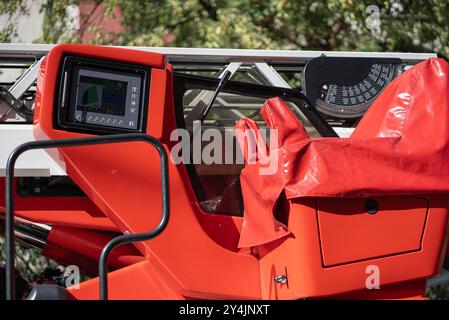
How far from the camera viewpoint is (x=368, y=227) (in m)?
3.27

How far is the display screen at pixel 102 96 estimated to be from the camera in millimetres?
3154

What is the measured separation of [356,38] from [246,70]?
13.8 ft

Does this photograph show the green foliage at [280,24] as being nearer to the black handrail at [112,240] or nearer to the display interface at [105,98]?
the display interface at [105,98]

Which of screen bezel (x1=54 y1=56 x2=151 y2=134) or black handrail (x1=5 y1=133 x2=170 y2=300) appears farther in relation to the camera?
screen bezel (x1=54 y1=56 x2=151 y2=134)

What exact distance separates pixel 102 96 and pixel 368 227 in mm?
1158

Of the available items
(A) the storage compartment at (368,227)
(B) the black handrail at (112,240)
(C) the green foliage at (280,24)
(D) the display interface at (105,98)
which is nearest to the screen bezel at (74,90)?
(D) the display interface at (105,98)

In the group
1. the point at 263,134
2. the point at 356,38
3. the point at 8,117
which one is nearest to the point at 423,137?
the point at 263,134

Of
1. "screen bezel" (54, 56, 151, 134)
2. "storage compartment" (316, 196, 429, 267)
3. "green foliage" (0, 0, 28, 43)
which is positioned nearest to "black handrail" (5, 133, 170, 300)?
"screen bezel" (54, 56, 151, 134)

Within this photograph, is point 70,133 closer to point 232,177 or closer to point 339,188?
point 232,177

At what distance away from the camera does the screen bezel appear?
10.2 ft

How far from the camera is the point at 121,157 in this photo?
10.5 ft

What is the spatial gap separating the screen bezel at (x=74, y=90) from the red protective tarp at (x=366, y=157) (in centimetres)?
49

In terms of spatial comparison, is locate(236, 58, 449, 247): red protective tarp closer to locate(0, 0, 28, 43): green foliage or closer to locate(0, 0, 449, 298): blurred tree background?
locate(0, 0, 449, 298): blurred tree background

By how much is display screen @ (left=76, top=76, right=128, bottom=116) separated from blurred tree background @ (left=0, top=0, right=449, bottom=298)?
14.3ft
